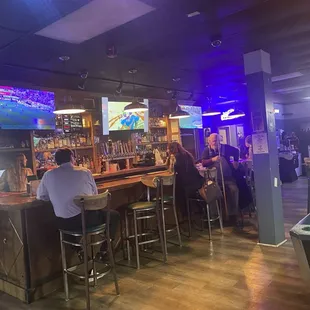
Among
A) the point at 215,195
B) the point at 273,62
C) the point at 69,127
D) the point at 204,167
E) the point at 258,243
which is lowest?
the point at 258,243

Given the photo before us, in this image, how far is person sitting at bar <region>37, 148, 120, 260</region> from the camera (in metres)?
3.11

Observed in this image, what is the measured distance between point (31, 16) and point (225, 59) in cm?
342

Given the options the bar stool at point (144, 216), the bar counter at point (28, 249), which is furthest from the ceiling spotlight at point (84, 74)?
the bar counter at point (28, 249)

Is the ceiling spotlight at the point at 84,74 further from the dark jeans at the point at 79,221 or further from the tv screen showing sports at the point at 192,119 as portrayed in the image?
the tv screen showing sports at the point at 192,119

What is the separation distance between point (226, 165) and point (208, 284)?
8.54 feet

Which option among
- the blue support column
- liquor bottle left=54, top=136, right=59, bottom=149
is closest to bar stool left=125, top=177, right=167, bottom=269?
the blue support column

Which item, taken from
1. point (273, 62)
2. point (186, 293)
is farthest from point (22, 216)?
point (273, 62)

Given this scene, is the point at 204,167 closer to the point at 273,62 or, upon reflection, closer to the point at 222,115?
the point at 273,62

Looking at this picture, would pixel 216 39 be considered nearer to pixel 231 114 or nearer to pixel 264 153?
pixel 264 153

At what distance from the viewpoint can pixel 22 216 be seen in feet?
10.5

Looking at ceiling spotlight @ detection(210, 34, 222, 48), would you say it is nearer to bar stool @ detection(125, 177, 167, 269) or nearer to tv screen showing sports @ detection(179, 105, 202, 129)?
bar stool @ detection(125, 177, 167, 269)

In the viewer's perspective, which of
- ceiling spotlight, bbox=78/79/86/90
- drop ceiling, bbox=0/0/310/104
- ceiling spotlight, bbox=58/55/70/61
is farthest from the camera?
ceiling spotlight, bbox=78/79/86/90

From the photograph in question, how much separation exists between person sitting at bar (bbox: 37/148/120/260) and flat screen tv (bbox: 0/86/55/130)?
1.98m

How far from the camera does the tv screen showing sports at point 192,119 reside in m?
7.88
